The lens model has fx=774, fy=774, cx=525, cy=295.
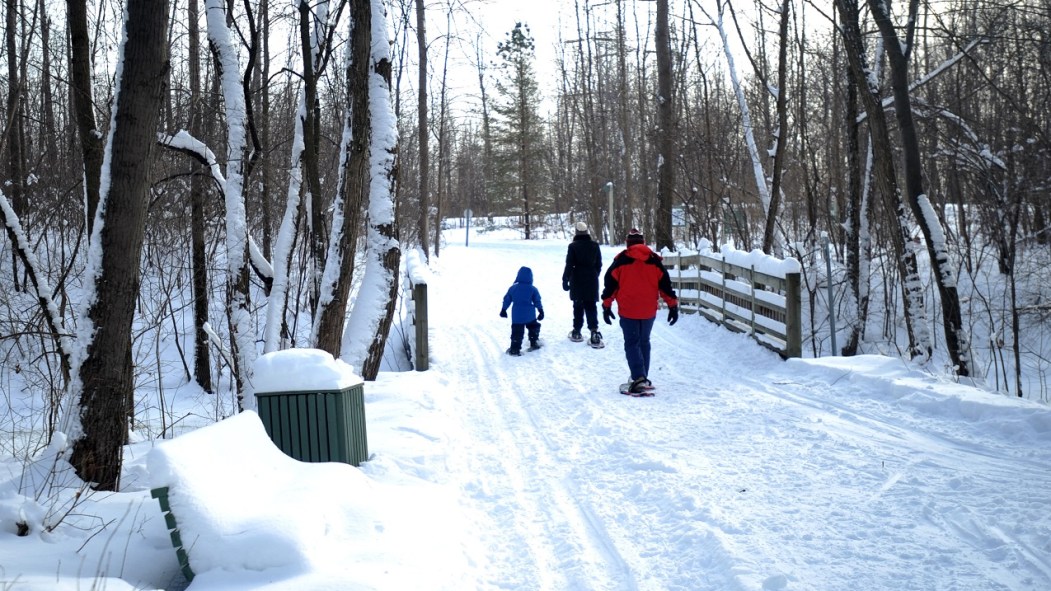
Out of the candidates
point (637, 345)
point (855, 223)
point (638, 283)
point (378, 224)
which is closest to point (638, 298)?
point (638, 283)

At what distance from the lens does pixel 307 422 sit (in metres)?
5.26

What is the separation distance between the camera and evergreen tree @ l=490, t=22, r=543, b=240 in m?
48.9

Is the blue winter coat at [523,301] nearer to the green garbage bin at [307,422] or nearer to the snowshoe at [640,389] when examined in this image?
the snowshoe at [640,389]

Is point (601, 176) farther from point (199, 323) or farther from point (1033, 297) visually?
point (199, 323)

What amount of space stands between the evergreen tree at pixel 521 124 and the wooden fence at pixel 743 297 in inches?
1317

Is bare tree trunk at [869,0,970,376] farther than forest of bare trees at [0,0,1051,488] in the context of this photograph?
Yes

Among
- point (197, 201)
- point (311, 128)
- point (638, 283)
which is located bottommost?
point (638, 283)

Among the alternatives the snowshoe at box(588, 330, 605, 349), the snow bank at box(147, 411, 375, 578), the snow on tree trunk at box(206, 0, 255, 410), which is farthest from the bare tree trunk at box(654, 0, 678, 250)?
the snow bank at box(147, 411, 375, 578)

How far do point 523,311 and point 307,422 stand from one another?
6.58 m

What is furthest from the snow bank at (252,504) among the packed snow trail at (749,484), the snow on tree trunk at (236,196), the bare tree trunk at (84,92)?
the snow on tree trunk at (236,196)

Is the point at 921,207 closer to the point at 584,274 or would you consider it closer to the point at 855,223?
the point at 855,223

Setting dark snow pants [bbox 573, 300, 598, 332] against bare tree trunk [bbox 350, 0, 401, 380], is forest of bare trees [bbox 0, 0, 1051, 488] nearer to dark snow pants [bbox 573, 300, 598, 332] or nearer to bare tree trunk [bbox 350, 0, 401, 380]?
bare tree trunk [bbox 350, 0, 401, 380]

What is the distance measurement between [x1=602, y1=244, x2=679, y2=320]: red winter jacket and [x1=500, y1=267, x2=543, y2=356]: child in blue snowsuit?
9.12ft

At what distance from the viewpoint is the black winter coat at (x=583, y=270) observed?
479 inches
